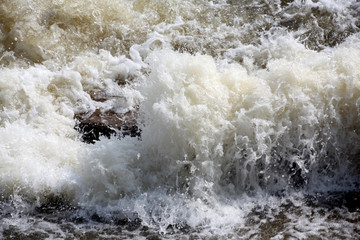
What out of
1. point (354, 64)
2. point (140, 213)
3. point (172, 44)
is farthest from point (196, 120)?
point (172, 44)

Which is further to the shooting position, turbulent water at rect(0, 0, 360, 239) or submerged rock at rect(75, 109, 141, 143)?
submerged rock at rect(75, 109, 141, 143)

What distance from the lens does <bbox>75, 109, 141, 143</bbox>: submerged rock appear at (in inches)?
213

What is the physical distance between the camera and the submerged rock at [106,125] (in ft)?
17.8

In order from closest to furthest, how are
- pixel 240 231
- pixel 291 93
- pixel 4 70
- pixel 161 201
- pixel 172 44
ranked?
1. pixel 240 231
2. pixel 161 201
3. pixel 291 93
4. pixel 4 70
5. pixel 172 44

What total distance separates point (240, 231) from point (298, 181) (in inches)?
41.3

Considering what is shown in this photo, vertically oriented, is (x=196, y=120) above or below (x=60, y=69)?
below

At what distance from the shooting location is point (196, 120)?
4.62m

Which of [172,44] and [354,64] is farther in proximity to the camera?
[172,44]

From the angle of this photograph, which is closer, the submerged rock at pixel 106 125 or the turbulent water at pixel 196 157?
the turbulent water at pixel 196 157

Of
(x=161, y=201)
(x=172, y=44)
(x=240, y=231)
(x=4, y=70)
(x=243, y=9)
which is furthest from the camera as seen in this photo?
(x=243, y=9)

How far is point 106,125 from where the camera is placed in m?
5.56

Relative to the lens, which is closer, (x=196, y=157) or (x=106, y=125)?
(x=196, y=157)

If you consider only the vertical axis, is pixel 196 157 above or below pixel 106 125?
below

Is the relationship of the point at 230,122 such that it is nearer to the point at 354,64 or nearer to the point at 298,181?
the point at 298,181
